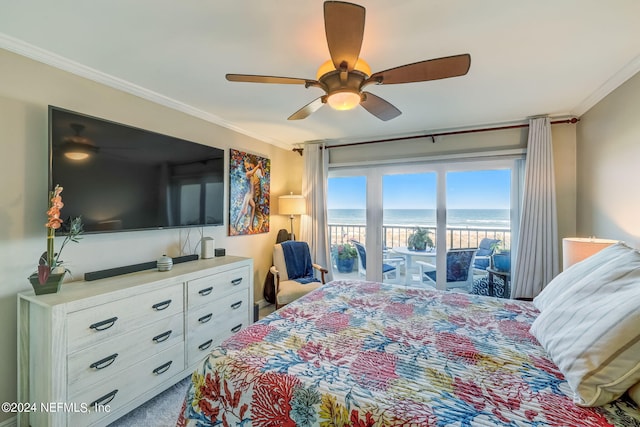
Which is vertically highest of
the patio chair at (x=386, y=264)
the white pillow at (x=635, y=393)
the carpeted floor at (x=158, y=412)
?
the white pillow at (x=635, y=393)

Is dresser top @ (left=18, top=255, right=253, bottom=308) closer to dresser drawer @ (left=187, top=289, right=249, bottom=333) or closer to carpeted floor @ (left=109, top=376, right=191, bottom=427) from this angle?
dresser drawer @ (left=187, top=289, right=249, bottom=333)

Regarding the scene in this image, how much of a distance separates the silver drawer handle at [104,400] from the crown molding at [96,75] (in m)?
2.25

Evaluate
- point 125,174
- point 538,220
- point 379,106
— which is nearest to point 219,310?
point 125,174

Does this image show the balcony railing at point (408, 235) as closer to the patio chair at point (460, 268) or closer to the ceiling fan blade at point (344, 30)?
the patio chair at point (460, 268)

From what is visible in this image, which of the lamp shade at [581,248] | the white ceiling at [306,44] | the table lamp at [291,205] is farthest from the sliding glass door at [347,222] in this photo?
the lamp shade at [581,248]

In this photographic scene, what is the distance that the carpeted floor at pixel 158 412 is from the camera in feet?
5.77

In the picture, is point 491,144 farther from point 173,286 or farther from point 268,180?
point 173,286

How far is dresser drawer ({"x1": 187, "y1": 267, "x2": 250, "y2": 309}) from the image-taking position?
7.19ft

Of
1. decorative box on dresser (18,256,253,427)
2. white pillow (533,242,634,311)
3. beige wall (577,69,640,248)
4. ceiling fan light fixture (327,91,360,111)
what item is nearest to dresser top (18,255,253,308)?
decorative box on dresser (18,256,253,427)

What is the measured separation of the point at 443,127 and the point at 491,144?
0.62m

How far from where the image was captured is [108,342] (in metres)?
1.67

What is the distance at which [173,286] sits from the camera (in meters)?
2.05

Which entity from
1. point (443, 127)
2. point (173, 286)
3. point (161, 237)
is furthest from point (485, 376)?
point (443, 127)

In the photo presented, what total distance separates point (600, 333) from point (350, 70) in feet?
5.22
